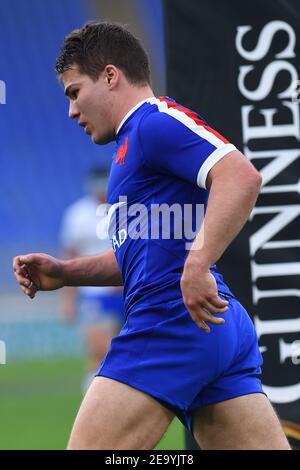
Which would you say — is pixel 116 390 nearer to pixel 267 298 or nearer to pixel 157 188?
pixel 157 188

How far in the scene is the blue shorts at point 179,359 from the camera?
10.5ft

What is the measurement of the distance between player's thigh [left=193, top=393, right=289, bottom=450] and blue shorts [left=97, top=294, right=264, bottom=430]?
0.12 feet

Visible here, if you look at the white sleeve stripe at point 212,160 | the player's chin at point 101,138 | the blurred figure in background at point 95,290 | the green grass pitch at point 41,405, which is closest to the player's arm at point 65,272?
the player's chin at point 101,138

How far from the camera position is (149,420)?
3156 millimetres

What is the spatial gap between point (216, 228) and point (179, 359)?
0.50 meters

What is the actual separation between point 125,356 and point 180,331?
0.69 ft

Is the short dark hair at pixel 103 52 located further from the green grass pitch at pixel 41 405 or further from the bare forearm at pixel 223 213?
the green grass pitch at pixel 41 405

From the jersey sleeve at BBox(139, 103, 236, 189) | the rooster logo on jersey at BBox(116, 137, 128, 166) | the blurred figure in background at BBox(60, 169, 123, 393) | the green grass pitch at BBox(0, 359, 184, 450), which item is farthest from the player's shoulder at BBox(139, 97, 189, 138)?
the blurred figure in background at BBox(60, 169, 123, 393)

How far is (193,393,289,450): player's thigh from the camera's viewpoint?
3.24 meters

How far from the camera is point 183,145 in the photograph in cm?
313

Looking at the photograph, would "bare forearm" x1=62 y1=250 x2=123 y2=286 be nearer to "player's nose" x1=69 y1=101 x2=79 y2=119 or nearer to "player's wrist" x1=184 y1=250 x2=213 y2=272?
"player's nose" x1=69 y1=101 x2=79 y2=119

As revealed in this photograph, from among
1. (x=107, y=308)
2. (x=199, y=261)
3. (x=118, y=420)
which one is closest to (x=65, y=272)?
(x=118, y=420)

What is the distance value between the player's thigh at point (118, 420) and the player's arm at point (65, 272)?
2.35 ft
